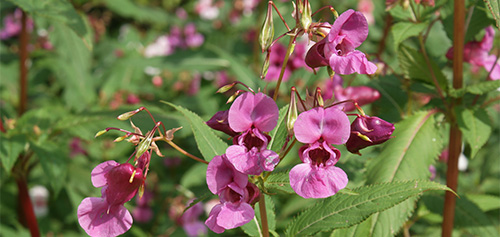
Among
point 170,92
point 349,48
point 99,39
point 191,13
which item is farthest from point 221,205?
point 191,13

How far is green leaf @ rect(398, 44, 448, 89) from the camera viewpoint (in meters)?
1.45

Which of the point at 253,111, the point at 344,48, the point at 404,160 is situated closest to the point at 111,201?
the point at 253,111

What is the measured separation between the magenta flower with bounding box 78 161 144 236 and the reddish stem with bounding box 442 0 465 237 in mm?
909

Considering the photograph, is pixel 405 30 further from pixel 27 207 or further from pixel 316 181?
pixel 27 207

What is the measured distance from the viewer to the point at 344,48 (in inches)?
38.6

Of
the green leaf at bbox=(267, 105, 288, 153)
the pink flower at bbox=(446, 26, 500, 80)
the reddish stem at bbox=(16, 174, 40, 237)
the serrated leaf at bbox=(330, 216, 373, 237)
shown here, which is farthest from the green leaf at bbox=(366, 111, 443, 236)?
the reddish stem at bbox=(16, 174, 40, 237)

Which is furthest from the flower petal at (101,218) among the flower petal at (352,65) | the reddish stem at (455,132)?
the reddish stem at (455,132)

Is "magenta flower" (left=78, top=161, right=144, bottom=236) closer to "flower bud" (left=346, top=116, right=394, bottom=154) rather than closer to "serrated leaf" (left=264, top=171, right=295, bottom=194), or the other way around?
"serrated leaf" (left=264, top=171, right=295, bottom=194)

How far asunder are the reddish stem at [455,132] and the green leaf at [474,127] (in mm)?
61

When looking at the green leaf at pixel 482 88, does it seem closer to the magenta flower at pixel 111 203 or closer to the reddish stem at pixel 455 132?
the reddish stem at pixel 455 132

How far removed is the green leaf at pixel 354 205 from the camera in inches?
38.5

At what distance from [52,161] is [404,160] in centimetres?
119

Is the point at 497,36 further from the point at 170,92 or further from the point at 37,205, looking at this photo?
the point at 37,205

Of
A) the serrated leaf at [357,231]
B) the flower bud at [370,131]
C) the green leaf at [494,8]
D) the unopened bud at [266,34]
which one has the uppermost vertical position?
the green leaf at [494,8]
